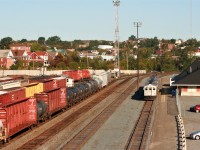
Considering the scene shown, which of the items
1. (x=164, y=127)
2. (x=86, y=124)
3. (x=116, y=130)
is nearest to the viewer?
(x=116, y=130)

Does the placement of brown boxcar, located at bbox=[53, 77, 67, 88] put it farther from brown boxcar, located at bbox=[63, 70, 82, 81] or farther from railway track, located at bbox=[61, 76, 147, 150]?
brown boxcar, located at bbox=[63, 70, 82, 81]

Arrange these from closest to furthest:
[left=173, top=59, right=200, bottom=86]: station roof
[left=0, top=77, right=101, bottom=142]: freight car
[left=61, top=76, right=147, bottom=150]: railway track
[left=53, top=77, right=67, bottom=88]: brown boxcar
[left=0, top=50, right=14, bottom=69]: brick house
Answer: [left=0, top=77, right=101, bottom=142]: freight car, [left=61, top=76, right=147, bottom=150]: railway track, [left=53, top=77, right=67, bottom=88]: brown boxcar, [left=173, top=59, right=200, bottom=86]: station roof, [left=0, top=50, right=14, bottom=69]: brick house

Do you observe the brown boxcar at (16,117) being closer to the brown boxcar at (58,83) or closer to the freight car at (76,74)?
the brown boxcar at (58,83)

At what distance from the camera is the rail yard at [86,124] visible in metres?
38.0

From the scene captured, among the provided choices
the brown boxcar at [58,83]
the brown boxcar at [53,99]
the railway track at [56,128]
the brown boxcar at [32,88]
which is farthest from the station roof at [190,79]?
the brown boxcar at [32,88]

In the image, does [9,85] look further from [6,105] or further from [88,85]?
[6,105]

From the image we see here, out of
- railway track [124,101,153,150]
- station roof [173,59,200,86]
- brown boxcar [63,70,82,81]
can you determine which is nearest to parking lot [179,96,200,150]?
station roof [173,59,200,86]

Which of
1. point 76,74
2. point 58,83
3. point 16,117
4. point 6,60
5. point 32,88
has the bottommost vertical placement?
point 16,117

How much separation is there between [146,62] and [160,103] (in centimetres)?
11605

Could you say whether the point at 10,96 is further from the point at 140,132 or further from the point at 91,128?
the point at 140,132

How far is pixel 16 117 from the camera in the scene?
38.5m

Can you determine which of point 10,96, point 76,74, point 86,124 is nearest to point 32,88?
point 86,124

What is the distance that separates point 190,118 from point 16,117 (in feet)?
77.5

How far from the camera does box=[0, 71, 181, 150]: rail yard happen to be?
3800 centimetres
